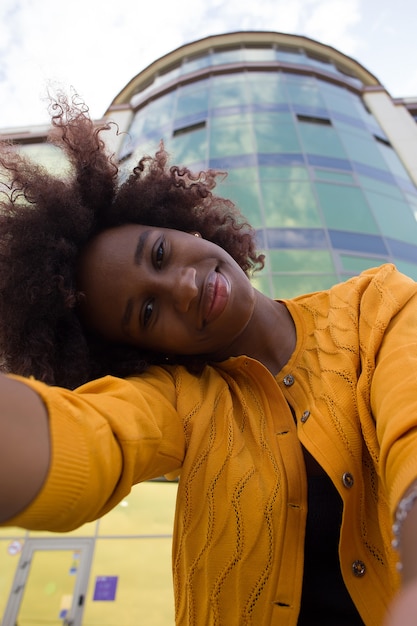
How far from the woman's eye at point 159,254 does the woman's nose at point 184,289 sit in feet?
0.36

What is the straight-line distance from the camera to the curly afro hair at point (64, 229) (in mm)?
1705

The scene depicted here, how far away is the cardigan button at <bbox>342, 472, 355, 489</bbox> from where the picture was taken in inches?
40.1

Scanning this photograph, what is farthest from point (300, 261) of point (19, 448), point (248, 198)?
point (19, 448)

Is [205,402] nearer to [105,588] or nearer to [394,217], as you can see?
[105,588]

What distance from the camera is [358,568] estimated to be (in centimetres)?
99

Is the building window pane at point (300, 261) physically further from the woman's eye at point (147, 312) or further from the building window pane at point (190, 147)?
the woman's eye at point (147, 312)

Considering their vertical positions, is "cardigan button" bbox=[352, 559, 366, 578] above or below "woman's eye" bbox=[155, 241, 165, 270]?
below

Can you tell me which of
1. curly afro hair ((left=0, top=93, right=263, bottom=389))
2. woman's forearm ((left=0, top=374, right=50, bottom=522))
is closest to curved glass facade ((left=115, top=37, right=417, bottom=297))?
curly afro hair ((left=0, top=93, right=263, bottom=389))

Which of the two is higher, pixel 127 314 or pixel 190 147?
pixel 190 147

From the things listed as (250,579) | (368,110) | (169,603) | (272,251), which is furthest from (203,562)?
(368,110)

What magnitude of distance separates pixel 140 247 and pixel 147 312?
10.6 inches

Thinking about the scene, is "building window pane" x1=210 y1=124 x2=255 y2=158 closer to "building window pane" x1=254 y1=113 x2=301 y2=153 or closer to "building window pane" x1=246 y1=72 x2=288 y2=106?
"building window pane" x1=254 y1=113 x2=301 y2=153

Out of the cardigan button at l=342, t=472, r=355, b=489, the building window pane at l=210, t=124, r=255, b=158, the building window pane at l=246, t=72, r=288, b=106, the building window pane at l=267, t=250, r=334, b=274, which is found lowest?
the cardigan button at l=342, t=472, r=355, b=489

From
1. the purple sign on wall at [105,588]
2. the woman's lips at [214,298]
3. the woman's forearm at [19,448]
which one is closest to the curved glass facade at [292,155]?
the purple sign on wall at [105,588]
